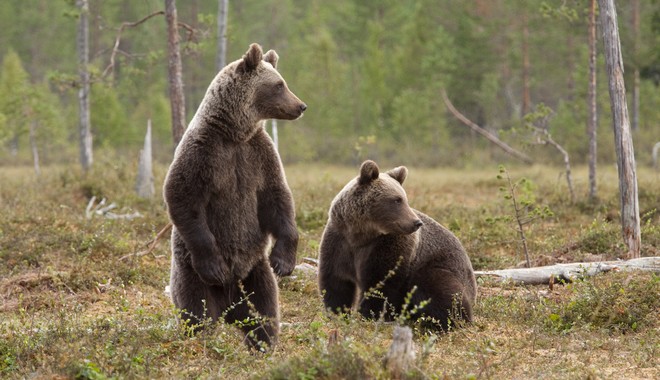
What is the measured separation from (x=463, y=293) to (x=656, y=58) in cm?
2348

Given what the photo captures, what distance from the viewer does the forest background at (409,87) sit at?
99.7 feet

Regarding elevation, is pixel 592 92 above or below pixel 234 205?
above

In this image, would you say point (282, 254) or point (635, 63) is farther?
point (635, 63)

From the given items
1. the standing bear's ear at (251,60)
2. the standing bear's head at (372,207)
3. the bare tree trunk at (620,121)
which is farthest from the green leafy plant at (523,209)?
the standing bear's ear at (251,60)

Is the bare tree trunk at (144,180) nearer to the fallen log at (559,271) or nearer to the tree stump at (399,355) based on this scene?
the fallen log at (559,271)

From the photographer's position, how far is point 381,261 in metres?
7.35

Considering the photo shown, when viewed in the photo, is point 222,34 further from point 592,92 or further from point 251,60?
point 251,60

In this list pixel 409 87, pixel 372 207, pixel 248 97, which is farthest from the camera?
pixel 409 87

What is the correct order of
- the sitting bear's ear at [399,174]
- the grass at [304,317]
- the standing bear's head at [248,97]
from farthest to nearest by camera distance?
1. the sitting bear's ear at [399,174]
2. the standing bear's head at [248,97]
3. the grass at [304,317]

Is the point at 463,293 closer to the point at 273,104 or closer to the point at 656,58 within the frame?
the point at 273,104

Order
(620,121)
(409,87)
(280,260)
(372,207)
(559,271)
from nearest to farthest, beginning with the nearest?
(280,260)
(372,207)
(559,271)
(620,121)
(409,87)

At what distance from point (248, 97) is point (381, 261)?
2.10 m

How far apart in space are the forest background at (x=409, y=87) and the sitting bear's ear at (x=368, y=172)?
21.8 m

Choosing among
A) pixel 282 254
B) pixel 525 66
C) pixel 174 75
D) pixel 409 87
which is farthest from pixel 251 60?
pixel 409 87
